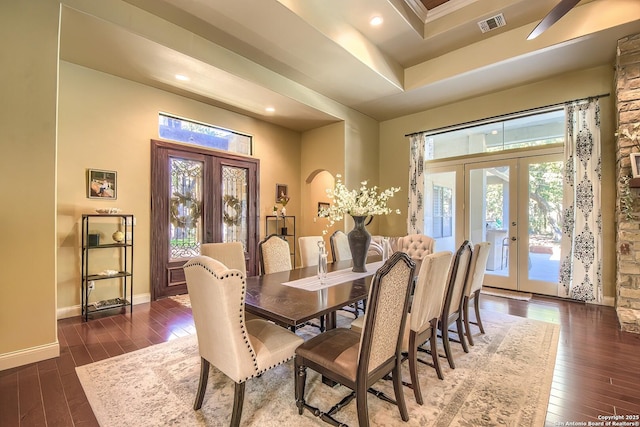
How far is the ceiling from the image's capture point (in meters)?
3.07

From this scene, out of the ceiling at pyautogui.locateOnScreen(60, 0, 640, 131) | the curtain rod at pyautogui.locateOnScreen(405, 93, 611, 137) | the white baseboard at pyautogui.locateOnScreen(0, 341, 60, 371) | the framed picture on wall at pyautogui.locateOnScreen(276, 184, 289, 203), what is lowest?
the white baseboard at pyautogui.locateOnScreen(0, 341, 60, 371)

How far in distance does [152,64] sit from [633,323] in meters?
6.43

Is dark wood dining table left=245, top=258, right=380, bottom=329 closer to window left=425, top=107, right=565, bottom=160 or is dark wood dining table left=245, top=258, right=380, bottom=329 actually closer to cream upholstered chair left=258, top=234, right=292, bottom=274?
cream upholstered chair left=258, top=234, right=292, bottom=274

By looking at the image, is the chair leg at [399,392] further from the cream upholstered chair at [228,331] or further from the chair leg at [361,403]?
the cream upholstered chair at [228,331]

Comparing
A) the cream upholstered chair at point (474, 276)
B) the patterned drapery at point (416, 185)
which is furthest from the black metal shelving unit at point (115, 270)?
the patterned drapery at point (416, 185)

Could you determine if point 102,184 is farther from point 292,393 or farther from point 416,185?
point 416,185

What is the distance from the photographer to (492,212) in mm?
5199

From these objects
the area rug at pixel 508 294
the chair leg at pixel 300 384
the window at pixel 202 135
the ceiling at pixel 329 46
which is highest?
the ceiling at pixel 329 46

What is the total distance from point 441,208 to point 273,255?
4048 mm

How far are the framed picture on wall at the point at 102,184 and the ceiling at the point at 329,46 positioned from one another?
1366mm

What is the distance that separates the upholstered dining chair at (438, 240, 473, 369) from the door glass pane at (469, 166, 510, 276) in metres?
3.02

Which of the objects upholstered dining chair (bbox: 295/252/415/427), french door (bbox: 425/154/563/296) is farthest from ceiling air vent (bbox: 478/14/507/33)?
upholstered dining chair (bbox: 295/252/415/427)

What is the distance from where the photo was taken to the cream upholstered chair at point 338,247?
3789 mm

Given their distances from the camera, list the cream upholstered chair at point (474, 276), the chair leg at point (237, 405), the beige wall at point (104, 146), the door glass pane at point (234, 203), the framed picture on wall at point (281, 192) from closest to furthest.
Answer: the chair leg at point (237, 405) → the cream upholstered chair at point (474, 276) → the beige wall at point (104, 146) → the door glass pane at point (234, 203) → the framed picture on wall at point (281, 192)
